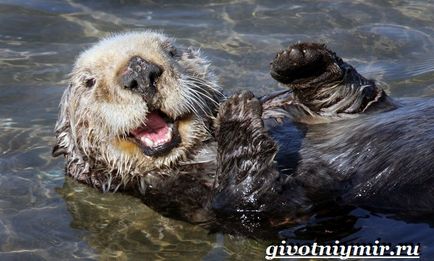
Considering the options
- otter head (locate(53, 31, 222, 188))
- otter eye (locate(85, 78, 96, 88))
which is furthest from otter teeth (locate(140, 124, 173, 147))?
otter eye (locate(85, 78, 96, 88))

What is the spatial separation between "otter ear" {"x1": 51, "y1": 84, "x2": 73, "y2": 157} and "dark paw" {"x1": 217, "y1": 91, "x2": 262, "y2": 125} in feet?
3.47

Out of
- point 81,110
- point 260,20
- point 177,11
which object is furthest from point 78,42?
point 81,110

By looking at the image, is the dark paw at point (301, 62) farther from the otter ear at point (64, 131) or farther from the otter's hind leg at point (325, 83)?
the otter ear at point (64, 131)

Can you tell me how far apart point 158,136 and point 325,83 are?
3.57 ft

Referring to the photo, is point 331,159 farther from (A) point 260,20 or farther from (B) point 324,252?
(A) point 260,20

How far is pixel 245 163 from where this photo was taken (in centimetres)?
468

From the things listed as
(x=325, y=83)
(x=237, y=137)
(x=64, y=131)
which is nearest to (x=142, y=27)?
(x=64, y=131)

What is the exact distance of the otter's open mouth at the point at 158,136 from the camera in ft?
16.2

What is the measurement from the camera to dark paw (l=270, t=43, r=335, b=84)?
5.15 m

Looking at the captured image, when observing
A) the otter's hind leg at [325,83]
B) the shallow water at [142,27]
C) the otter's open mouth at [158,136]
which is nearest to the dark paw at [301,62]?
the otter's hind leg at [325,83]

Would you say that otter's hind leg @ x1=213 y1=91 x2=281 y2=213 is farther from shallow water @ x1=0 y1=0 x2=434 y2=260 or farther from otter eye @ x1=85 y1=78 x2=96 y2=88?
otter eye @ x1=85 y1=78 x2=96 y2=88

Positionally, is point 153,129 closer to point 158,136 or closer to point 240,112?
point 158,136

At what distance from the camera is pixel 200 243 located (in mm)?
4945

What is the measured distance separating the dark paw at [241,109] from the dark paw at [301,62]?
438mm
